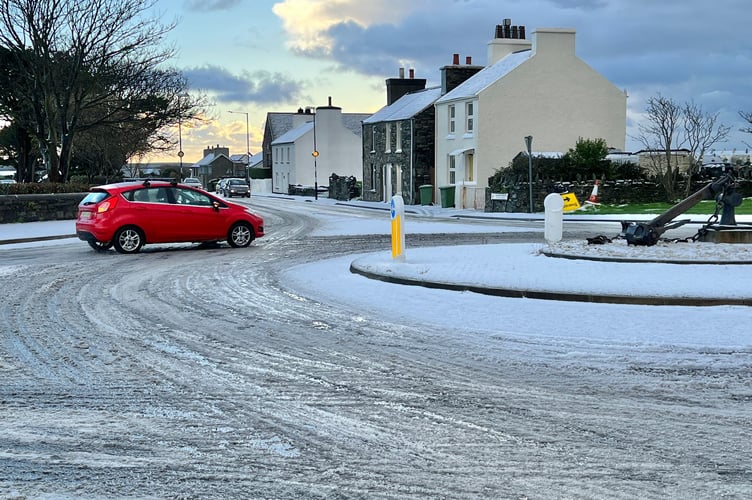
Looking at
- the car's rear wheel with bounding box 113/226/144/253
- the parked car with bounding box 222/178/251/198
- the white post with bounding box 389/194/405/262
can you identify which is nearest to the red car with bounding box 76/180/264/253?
the car's rear wheel with bounding box 113/226/144/253

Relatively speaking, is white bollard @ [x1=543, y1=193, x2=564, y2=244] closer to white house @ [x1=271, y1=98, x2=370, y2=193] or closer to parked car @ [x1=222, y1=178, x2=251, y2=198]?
parked car @ [x1=222, y1=178, x2=251, y2=198]

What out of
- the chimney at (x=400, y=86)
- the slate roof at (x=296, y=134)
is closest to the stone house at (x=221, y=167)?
the slate roof at (x=296, y=134)

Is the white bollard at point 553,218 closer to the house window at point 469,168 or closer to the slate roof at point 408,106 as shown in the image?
the house window at point 469,168

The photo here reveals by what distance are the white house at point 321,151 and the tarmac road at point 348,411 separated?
2450 inches

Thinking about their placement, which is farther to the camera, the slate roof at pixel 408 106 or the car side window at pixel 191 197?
the slate roof at pixel 408 106

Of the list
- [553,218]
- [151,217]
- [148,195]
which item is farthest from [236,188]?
[553,218]

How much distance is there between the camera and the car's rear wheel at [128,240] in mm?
18109

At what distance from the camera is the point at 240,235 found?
19516mm

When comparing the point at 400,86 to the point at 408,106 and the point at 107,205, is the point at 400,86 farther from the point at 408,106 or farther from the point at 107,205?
the point at 107,205

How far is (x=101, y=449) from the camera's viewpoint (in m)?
4.98

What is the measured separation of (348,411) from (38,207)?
26.0m

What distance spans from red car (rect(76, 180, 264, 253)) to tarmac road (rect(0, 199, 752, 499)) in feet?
27.6

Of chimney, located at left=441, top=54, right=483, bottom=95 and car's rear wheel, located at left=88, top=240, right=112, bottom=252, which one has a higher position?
chimney, located at left=441, top=54, right=483, bottom=95

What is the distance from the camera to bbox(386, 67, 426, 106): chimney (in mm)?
57875
